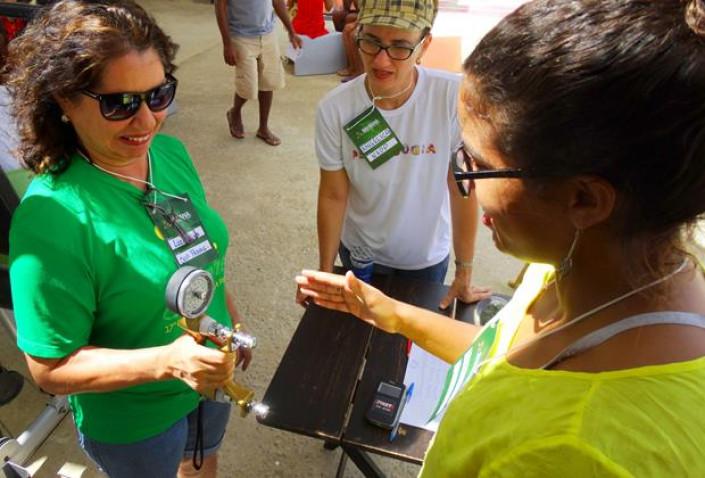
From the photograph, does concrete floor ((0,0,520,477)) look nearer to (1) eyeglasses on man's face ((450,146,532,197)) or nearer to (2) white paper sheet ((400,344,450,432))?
(2) white paper sheet ((400,344,450,432))

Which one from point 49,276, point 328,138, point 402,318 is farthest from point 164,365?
point 328,138

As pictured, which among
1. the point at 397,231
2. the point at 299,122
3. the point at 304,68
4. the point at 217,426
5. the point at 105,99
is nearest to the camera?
the point at 105,99

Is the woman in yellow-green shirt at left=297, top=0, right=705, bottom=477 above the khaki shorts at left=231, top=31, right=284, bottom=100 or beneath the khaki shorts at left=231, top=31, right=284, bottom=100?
above

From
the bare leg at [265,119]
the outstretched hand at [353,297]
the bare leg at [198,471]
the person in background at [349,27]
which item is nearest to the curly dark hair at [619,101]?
the outstretched hand at [353,297]

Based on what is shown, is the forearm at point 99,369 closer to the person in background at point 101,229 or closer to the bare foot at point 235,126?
the person in background at point 101,229

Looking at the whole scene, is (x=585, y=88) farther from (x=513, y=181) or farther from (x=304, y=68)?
(x=304, y=68)

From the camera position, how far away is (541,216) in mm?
741

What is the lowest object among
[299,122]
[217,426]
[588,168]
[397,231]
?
[299,122]

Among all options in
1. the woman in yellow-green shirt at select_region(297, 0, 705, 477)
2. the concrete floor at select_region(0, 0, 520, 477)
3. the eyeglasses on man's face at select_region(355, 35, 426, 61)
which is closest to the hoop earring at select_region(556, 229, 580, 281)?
Answer: the woman in yellow-green shirt at select_region(297, 0, 705, 477)

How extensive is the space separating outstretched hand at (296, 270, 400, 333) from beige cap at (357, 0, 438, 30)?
865 mm

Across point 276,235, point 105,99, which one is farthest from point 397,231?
point 276,235

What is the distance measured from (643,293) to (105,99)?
118cm

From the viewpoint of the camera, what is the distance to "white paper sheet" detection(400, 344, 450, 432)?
1.45 m

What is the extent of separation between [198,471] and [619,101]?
1747 mm
